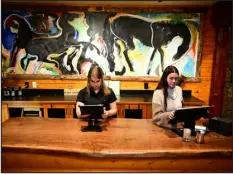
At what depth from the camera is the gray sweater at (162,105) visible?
2012mm

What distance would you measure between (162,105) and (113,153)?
83cm

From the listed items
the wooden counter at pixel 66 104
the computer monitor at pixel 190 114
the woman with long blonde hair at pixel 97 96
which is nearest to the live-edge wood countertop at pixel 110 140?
the computer monitor at pixel 190 114

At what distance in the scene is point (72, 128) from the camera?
200 cm

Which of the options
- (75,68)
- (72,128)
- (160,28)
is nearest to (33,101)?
(75,68)

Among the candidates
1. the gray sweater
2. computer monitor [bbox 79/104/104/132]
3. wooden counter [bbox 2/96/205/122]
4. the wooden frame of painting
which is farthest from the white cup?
the wooden frame of painting

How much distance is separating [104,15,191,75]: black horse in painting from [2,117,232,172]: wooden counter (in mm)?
2287

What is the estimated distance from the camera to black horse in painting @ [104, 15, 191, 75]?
12.0 feet

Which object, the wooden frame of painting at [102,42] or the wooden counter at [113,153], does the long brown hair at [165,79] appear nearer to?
the wooden counter at [113,153]

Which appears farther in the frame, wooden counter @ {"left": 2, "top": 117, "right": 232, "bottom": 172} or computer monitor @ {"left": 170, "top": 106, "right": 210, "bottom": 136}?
computer monitor @ {"left": 170, "top": 106, "right": 210, "bottom": 136}

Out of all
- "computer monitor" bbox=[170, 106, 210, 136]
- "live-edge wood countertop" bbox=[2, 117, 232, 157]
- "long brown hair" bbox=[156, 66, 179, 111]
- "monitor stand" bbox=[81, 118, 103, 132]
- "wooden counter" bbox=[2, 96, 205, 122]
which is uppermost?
"long brown hair" bbox=[156, 66, 179, 111]

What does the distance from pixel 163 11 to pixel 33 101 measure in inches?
112

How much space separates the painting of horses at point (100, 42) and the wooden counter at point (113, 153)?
2157mm

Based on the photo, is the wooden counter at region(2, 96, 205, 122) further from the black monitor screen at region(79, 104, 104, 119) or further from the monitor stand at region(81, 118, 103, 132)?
the black monitor screen at region(79, 104, 104, 119)

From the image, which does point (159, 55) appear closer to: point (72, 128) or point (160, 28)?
point (160, 28)
